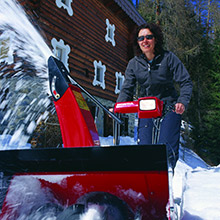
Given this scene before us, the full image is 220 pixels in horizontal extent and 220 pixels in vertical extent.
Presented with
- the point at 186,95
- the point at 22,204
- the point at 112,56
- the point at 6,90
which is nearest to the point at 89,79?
the point at 112,56

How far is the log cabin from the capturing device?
820cm

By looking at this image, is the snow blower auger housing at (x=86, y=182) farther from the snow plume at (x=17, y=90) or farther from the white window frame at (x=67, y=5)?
the white window frame at (x=67, y=5)

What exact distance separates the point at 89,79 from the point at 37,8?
3630 mm

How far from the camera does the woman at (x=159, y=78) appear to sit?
2143 millimetres

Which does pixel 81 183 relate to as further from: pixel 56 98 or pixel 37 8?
pixel 37 8

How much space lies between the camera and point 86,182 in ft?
4.35

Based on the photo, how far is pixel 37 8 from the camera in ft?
25.3

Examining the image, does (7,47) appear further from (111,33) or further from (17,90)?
(111,33)

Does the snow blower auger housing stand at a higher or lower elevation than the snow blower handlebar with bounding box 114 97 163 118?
lower

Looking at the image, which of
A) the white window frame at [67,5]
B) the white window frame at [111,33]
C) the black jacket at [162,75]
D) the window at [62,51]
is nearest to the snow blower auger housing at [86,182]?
the black jacket at [162,75]

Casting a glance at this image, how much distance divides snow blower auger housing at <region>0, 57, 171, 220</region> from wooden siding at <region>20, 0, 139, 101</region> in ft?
22.9

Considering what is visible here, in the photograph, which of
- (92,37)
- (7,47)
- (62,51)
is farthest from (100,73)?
(7,47)

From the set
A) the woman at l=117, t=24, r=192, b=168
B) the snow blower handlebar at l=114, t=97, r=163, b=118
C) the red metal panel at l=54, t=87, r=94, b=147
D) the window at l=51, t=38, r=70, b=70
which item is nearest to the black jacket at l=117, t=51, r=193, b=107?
the woman at l=117, t=24, r=192, b=168

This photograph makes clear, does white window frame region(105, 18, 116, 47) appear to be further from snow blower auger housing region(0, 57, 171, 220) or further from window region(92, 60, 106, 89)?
snow blower auger housing region(0, 57, 171, 220)
